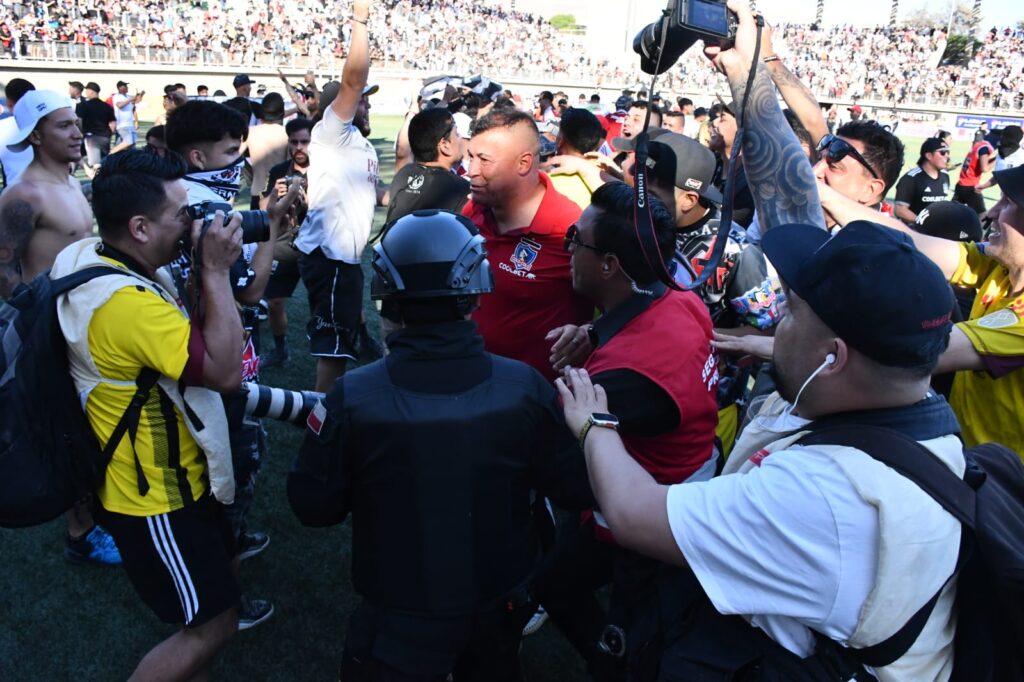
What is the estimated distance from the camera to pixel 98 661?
3.44 m

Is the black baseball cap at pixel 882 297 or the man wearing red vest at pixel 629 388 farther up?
the black baseball cap at pixel 882 297

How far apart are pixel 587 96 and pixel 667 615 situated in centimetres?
4422

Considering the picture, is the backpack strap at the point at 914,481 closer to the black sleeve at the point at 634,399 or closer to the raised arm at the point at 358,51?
the black sleeve at the point at 634,399

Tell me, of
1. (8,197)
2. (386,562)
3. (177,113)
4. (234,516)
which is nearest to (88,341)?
(234,516)

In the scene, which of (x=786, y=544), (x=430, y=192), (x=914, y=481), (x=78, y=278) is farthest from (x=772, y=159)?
(x=430, y=192)

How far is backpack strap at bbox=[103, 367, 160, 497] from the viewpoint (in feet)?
8.17

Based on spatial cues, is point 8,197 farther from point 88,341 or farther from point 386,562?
point 386,562

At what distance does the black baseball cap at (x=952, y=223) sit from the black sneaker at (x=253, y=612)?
5.59m

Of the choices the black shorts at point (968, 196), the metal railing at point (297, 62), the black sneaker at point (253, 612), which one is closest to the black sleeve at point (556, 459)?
the black sneaker at point (253, 612)

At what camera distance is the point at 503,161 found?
13.1 feet

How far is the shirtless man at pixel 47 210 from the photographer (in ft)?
13.7

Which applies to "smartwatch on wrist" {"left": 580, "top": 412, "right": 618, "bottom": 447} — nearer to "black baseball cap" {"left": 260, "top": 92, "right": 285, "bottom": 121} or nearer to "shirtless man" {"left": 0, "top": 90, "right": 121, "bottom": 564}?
"shirtless man" {"left": 0, "top": 90, "right": 121, "bottom": 564}

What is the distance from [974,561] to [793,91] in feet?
6.61

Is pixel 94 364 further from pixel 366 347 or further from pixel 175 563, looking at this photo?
pixel 366 347
